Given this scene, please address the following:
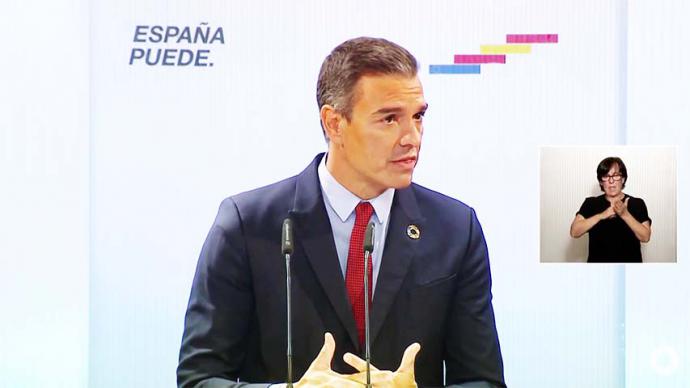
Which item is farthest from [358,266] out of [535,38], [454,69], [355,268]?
[535,38]

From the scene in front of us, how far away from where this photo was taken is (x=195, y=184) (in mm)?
4047

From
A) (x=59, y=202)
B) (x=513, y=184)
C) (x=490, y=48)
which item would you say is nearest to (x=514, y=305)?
(x=513, y=184)

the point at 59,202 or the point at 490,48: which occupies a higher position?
the point at 490,48

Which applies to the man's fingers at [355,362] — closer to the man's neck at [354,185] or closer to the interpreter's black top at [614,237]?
the man's neck at [354,185]

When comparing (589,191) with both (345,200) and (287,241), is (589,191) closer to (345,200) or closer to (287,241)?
(345,200)

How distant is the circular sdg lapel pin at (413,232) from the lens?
3.84 metres

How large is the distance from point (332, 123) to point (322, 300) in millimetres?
634

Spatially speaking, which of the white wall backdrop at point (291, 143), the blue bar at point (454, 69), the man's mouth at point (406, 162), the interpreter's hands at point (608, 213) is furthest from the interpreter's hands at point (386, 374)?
the blue bar at point (454, 69)

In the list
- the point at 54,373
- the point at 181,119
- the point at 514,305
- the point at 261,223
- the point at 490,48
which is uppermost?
the point at 490,48

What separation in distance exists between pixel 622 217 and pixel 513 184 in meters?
0.42

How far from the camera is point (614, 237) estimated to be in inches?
158

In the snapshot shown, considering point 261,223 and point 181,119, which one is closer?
point 261,223

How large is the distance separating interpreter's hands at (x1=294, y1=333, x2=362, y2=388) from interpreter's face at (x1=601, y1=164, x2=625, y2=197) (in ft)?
3.93

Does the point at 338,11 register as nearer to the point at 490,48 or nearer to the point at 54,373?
the point at 490,48
